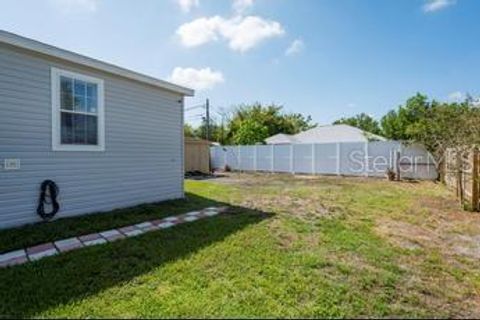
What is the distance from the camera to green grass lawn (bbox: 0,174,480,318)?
255 cm

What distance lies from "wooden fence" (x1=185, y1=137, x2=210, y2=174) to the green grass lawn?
463 inches

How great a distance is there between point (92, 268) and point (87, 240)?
1.17 metres

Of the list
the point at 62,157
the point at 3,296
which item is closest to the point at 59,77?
the point at 62,157

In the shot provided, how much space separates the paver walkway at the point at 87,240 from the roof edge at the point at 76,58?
3.11 m

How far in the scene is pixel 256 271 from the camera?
10.8 feet

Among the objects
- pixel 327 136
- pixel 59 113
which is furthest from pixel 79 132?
pixel 327 136

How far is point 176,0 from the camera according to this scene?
26.8 feet

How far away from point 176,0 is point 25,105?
4941mm

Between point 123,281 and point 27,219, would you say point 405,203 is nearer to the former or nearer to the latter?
point 123,281

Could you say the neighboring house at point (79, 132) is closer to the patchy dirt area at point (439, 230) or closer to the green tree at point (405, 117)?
the patchy dirt area at point (439, 230)

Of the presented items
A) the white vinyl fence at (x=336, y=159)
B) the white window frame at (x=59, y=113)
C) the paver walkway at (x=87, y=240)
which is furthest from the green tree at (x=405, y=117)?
the white window frame at (x=59, y=113)

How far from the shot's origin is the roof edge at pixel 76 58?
15.4 ft

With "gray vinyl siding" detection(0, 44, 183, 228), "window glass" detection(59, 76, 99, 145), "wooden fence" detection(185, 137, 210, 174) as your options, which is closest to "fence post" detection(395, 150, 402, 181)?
"wooden fence" detection(185, 137, 210, 174)

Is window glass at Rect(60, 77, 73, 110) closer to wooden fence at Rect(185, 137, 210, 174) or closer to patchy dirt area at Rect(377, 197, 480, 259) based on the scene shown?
patchy dirt area at Rect(377, 197, 480, 259)
